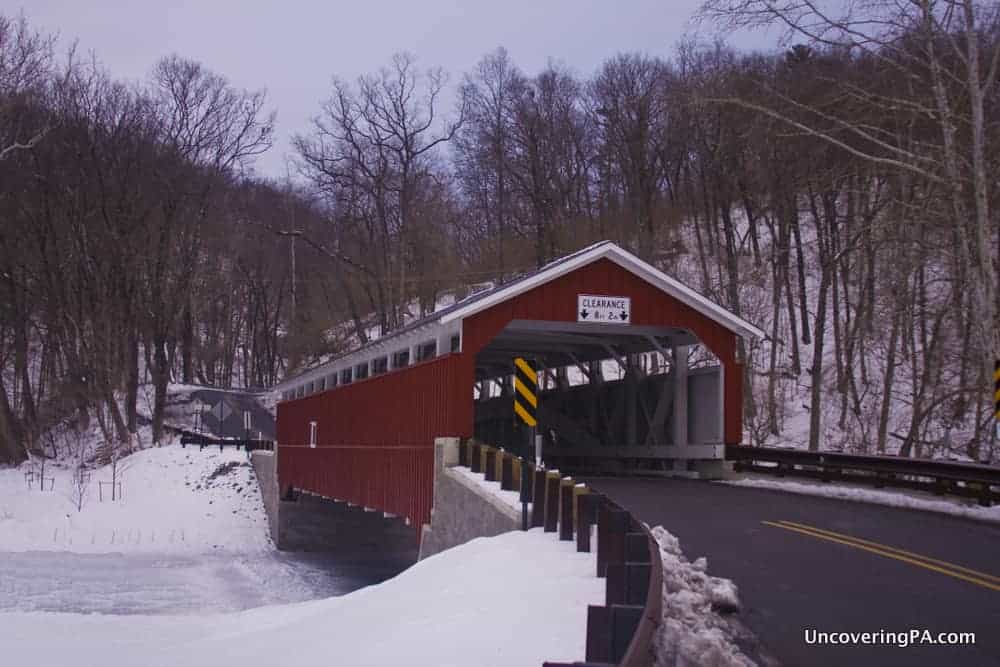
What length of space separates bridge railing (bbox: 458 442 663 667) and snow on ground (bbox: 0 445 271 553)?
1851cm

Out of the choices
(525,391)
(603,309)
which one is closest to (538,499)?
(525,391)

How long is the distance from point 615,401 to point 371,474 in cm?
652

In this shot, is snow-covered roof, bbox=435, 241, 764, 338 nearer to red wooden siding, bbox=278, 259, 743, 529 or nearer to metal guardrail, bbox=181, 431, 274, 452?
red wooden siding, bbox=278, 259, 743, 529

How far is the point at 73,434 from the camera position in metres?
44.7

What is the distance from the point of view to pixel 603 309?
19484 millimetres

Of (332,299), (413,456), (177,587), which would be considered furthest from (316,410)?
(332,299)

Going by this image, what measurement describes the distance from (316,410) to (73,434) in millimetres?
20473

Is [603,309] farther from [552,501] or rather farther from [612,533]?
[612,533]

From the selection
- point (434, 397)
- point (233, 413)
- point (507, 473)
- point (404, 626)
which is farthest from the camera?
point (233, 413)

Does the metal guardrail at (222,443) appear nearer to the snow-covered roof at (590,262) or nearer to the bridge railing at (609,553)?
the snow-covered roof at (590,262)

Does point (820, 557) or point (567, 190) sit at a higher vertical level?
point (567, 190)

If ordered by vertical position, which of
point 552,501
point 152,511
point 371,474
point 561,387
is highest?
point 561,387

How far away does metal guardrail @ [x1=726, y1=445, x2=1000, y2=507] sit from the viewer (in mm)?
14227

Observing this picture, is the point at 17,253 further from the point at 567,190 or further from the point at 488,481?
the point at 488,481
